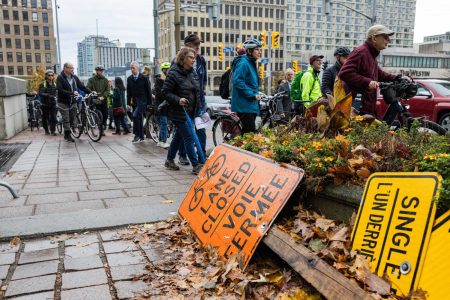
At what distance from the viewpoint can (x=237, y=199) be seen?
318 cm

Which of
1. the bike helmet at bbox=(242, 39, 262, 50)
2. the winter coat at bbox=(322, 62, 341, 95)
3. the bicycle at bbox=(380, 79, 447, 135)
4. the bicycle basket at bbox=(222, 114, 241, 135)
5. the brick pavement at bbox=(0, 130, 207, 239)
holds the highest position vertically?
the bike helmet at bbox=(242, 39, 262, 50)

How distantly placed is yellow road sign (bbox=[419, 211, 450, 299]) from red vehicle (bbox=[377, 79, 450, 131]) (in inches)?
386

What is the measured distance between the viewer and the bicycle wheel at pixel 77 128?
11203mm

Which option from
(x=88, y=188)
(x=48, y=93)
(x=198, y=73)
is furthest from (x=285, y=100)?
(x=48, y=93)

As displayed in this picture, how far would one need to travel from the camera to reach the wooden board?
2.00 meters

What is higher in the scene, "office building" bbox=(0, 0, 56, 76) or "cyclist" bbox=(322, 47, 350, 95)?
"office building" bbox=(0, 0, 56, 76)

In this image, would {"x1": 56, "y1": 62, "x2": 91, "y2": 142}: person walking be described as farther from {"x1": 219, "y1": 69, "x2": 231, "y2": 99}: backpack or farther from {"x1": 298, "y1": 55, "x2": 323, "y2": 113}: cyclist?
{"x1": 298, "y1": 55, "x2": 323, "y2": 113}: cyclist

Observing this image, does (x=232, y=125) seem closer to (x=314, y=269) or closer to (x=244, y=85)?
(x=244, y=85)

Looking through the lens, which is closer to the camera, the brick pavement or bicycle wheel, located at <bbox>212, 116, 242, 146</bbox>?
the brick pavement

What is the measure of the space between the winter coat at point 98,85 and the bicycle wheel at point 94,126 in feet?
5.26

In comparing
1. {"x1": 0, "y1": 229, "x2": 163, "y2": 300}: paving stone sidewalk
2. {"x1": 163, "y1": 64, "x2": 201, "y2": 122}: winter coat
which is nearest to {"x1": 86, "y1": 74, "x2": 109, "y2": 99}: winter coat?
{"x1": 163, "y1": 64, "x2": 201, "y2": 122}: winter coat

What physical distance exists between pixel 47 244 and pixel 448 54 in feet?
406

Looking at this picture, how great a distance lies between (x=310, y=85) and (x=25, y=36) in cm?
12366

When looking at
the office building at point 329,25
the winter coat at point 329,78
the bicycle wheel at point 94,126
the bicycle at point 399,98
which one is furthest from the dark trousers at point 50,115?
the office building at point 329,25
